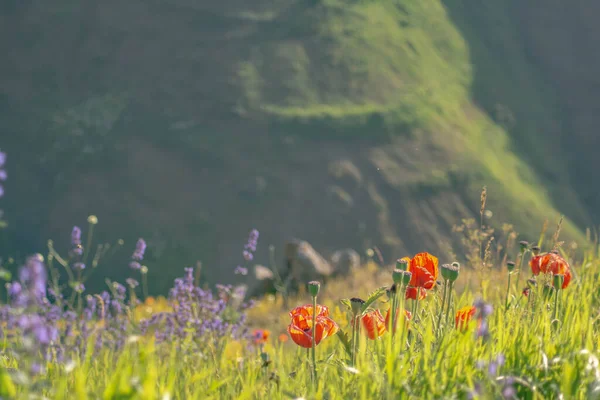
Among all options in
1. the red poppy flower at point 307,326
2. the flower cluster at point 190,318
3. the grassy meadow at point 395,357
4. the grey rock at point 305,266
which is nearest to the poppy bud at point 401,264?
the grassy meadow at point 395,357

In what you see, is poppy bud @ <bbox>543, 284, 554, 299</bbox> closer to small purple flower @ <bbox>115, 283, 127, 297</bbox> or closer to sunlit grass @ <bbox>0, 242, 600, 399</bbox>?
sunlit grass @ <bbox>0, 242, 600, 399</bbox>

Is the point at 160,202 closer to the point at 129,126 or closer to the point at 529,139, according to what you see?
the point at 129,126

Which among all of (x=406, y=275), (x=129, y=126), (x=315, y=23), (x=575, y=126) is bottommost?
(x=575, y=126)

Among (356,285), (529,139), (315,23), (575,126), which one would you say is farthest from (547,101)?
(356,285)

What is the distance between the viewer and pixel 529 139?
23.9 metres

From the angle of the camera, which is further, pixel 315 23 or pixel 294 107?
pixel 315 23

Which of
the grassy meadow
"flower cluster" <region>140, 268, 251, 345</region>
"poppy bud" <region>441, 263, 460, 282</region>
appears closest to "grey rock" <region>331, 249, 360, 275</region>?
"flower cluster" <region>140, 268, 251, 345</region>

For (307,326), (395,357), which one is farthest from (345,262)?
(395,357)

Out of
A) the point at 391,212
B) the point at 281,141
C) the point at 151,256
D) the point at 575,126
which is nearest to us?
the point at 151,256

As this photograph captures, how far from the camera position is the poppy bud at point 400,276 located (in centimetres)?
218

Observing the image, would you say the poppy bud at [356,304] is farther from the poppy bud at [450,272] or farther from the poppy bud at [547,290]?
the poppy bud at [547,290]

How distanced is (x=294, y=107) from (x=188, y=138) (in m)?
3.09

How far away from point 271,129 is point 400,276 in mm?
17567

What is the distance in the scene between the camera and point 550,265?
103 inches
